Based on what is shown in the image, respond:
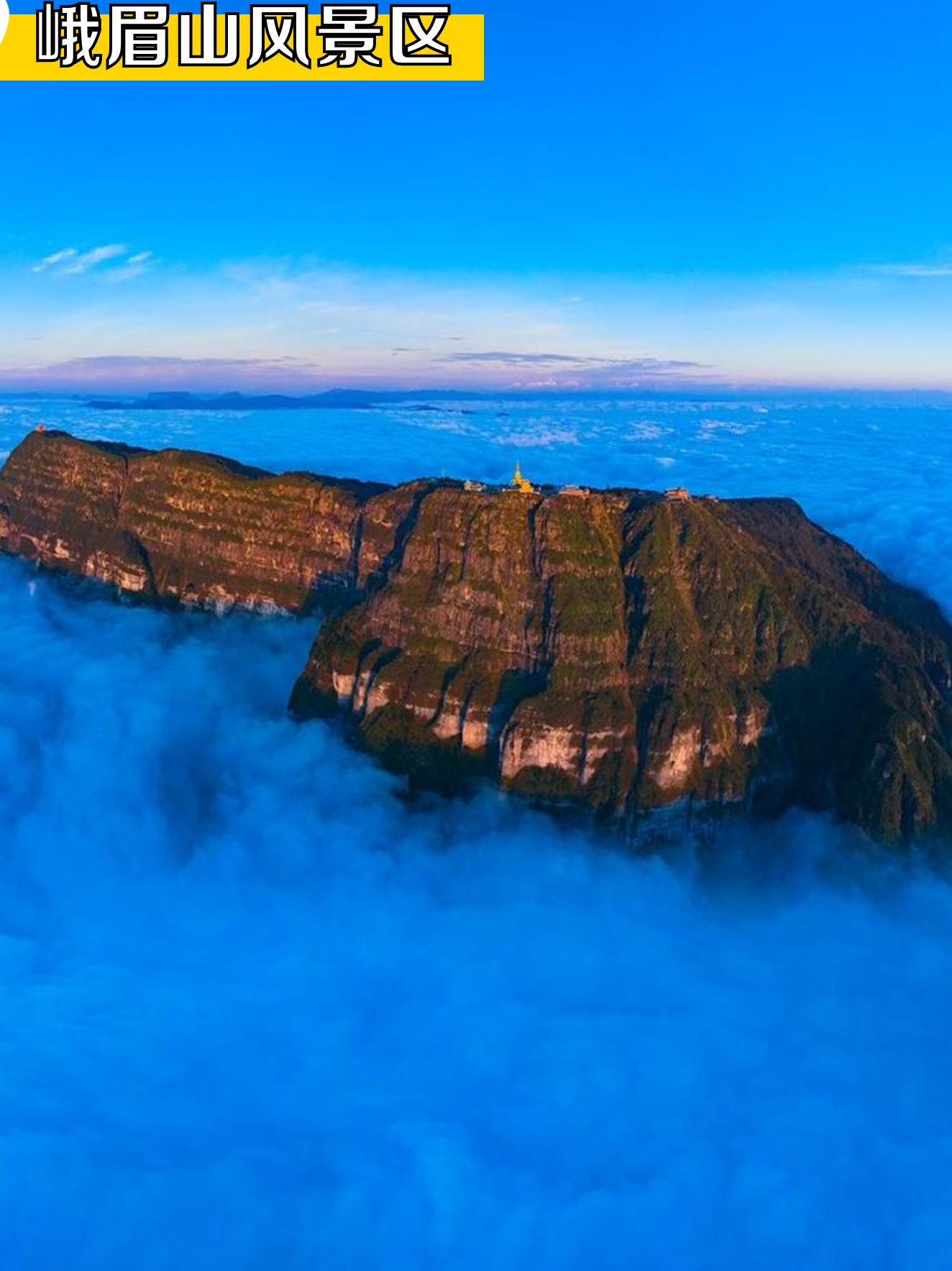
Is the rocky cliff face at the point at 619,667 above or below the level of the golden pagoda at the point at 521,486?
below

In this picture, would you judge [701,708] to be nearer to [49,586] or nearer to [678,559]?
[678,559]

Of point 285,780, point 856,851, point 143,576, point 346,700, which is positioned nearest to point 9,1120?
point 285,780

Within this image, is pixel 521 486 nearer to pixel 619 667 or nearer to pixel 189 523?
pixel 619 667

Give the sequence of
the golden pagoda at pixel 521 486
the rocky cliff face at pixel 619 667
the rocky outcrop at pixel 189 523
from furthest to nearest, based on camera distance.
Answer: the rocky outcrop at pixel 189 523 < the golden pagoda at pixel 521 486 < the rocky cliff face at pixel 619 667

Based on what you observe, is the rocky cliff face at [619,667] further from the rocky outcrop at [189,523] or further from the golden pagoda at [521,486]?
the rocky outcrop at [189,523]

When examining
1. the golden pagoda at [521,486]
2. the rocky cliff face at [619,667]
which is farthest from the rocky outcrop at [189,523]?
the golden pagoda at [521,486]

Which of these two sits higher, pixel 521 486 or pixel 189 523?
pixel 521 486

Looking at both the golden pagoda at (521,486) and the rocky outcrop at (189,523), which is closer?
the golden pagoda at (521,486)

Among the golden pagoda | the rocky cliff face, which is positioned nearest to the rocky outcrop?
the rocky cliff face

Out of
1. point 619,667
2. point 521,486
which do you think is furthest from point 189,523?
point 619,667
